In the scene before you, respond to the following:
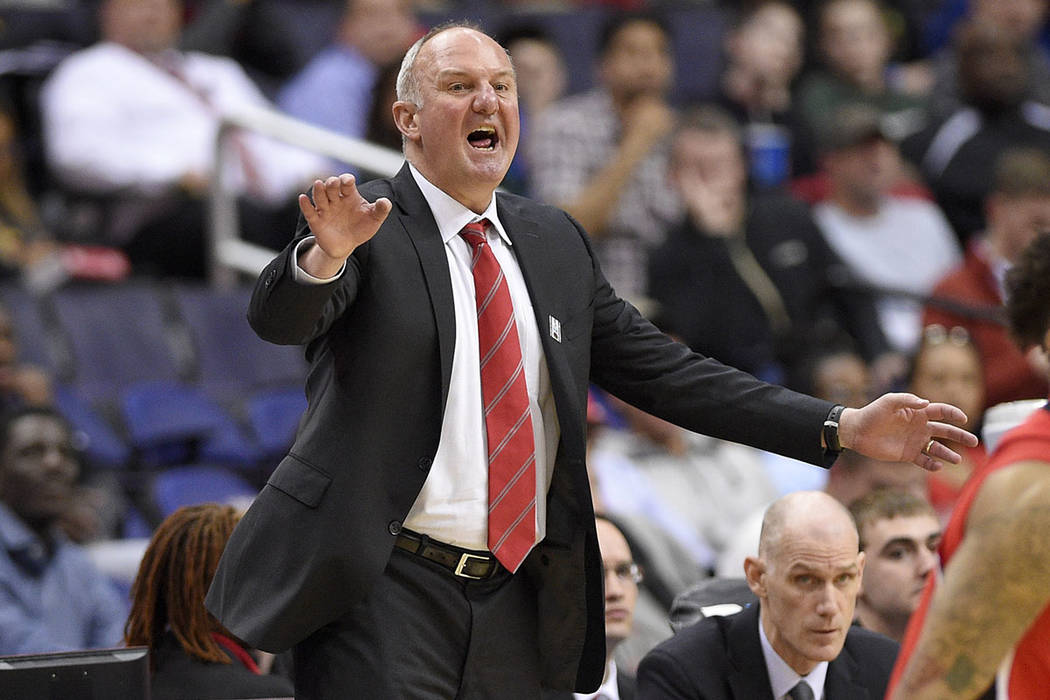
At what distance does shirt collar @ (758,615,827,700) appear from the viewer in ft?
13.8

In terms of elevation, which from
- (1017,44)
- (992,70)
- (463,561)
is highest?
(1017,44)

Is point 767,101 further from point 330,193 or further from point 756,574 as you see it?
point 330,193

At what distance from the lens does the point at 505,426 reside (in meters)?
3.19

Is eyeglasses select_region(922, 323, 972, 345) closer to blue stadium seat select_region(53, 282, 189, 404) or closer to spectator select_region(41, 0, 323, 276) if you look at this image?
spectator select_region(41, 0, 323, 276)

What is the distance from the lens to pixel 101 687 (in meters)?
3.48

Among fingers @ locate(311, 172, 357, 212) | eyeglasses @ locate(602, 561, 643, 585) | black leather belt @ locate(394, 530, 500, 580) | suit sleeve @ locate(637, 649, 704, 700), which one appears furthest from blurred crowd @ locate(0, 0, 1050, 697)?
fingers @ locate(311, 172, 357, 212)

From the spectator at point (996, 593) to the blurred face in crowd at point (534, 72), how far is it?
259 inches

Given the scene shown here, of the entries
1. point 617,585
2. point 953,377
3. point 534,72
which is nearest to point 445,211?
point 617,585

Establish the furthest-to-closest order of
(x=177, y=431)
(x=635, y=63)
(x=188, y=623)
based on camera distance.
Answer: (x=635, y=63) < (x=177, y=431) < (x=188, y=623)

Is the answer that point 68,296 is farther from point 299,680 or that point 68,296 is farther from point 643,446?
point 299,680

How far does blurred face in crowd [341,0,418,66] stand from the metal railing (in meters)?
0.98

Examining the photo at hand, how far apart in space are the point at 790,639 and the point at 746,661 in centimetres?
12

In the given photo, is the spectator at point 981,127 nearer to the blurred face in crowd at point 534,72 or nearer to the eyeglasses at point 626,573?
the blurred face in crowd at point 534,72

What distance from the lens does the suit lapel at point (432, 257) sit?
313cm
